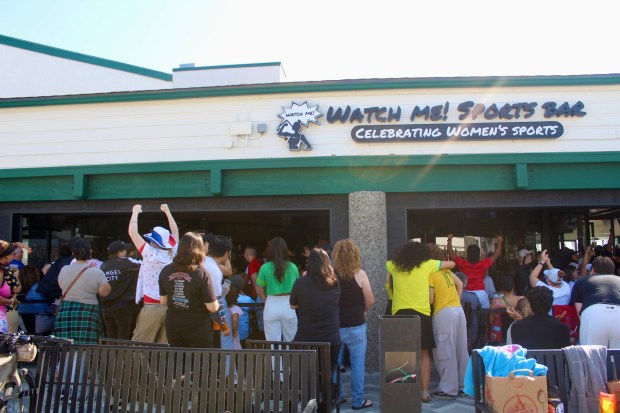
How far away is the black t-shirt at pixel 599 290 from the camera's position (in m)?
5.52

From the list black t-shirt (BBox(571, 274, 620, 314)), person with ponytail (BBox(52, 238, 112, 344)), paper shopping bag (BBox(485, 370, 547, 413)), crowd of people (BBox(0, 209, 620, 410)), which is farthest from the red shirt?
person with ponytail (BBox(52, 238, 112, 344))

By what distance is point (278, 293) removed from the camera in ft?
20.0

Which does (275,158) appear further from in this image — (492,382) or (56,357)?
(492,382)

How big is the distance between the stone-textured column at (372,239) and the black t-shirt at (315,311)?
2259 mm

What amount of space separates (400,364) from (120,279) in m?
3.43

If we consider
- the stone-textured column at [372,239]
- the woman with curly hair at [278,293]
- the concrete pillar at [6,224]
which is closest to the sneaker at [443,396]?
the stone-textured column at [372,239]

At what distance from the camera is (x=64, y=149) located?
8.47m

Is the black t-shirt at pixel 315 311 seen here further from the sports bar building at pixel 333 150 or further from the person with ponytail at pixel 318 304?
the sports bar building at pixel 333 150

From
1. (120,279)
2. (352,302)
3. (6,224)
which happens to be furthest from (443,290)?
(6,224)

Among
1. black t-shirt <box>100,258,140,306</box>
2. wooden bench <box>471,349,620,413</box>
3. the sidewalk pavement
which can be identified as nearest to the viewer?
wooden bench <box>471,349,620,413</box>

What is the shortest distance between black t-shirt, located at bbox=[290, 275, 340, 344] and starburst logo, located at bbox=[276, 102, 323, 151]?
3113 millimetres

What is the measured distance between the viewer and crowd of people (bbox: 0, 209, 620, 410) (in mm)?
4797

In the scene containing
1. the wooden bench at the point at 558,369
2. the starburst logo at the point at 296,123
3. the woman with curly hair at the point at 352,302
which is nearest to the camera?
the wooden bench at the point at 558,369

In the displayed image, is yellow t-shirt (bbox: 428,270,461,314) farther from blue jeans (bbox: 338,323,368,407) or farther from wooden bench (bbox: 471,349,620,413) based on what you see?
wooden bench (bbox: 471,349,620,413)
